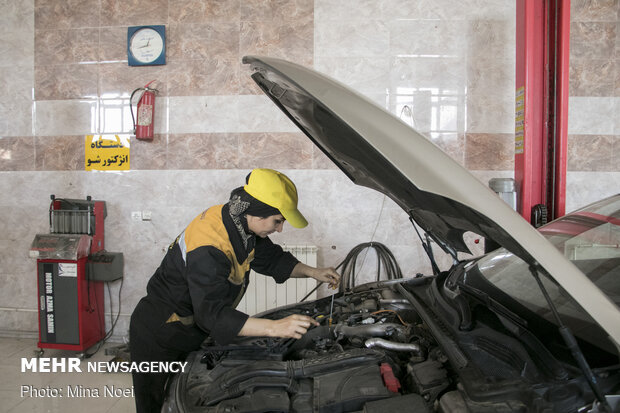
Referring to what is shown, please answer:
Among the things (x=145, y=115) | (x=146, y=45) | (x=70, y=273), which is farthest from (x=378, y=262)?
(x=146, y=45)

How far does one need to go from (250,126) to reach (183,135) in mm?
684

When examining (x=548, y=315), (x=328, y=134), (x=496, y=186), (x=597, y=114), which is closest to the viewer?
(x=548, y=315)

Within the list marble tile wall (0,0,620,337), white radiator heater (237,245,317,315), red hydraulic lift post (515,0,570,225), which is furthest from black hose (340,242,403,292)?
red hydraulic lift post (515,0,570,225)

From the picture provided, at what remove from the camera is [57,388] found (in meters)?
3.07

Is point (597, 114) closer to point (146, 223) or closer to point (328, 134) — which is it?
point (328, 134)

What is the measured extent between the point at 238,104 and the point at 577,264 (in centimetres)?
311

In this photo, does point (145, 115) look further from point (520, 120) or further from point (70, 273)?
point (520, 120)

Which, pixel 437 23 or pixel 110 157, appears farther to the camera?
pixel 110 157

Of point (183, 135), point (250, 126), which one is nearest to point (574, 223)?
point (250, 126)

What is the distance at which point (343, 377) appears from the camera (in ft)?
4.48

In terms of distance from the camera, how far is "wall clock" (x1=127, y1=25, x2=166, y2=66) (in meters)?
3.78

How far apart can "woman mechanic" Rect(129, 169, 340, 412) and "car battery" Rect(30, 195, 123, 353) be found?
197cm

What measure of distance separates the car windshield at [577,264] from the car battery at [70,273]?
3.41m

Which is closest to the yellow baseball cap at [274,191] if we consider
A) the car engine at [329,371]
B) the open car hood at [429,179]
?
the open car hood at [429,179]
